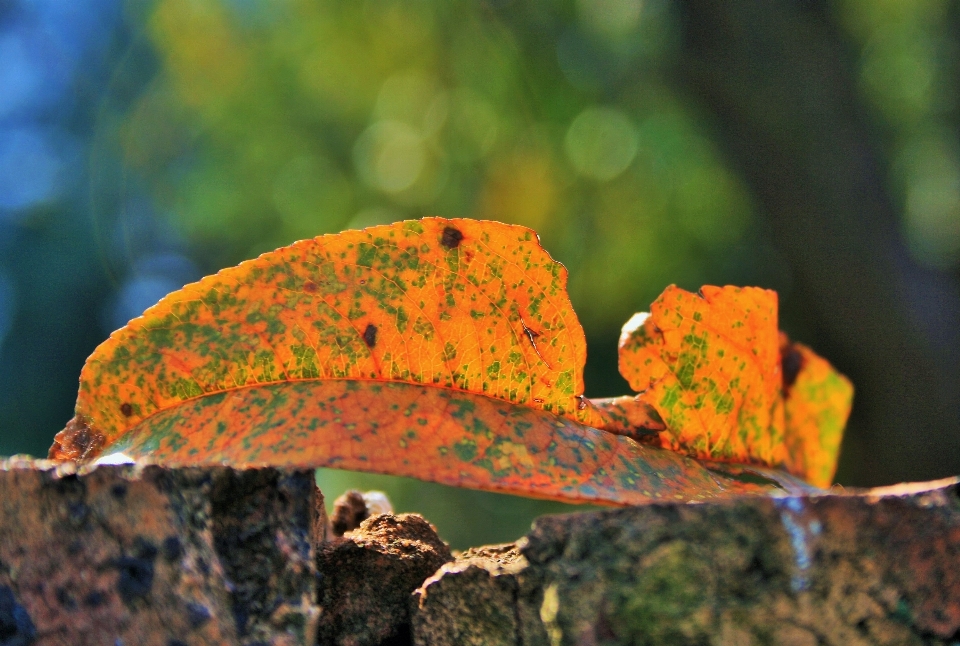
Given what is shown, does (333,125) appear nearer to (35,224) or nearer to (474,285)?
(35,224)

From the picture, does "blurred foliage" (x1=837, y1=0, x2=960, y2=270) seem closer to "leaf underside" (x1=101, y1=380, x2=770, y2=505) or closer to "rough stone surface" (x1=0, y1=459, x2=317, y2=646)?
"leaf underside" (x1=101, y1=380, x2=770, y2=505)

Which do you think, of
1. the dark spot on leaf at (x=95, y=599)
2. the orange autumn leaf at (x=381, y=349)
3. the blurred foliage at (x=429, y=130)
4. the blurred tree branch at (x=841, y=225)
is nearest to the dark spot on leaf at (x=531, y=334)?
the orange autumn leaf at (x=381, y=349)

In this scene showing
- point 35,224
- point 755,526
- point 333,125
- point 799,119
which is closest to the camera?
point 755,526

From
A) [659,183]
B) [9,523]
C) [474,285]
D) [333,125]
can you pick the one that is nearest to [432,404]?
[474,285]

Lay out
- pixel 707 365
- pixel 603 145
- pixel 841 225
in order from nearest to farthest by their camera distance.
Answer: pixel 707 365 → pixel 841 225 → pixel 603 145

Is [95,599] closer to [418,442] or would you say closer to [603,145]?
[418,442]

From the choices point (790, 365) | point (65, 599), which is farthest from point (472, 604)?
point (790, 365)
